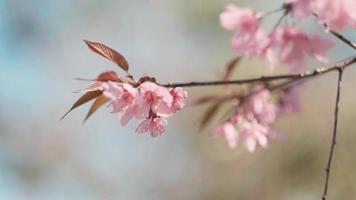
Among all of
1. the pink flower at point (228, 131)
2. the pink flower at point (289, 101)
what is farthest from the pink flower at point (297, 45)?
the pink flower at point (289, 101)

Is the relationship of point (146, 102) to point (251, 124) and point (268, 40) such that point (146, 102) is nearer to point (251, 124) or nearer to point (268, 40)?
point (268, 40)

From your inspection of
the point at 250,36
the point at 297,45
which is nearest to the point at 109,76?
the point at 250,36

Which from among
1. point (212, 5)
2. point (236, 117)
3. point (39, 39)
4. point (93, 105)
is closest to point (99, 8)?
point (39, 39)

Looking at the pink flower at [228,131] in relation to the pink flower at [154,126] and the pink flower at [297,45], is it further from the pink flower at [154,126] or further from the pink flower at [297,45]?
the pink flower at [154,126]

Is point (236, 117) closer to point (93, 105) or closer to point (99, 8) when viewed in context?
point (93, 105)

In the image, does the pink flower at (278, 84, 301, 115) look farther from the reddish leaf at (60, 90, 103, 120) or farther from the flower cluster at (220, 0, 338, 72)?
the reddish leaf at (60, 90, 103, 120)
